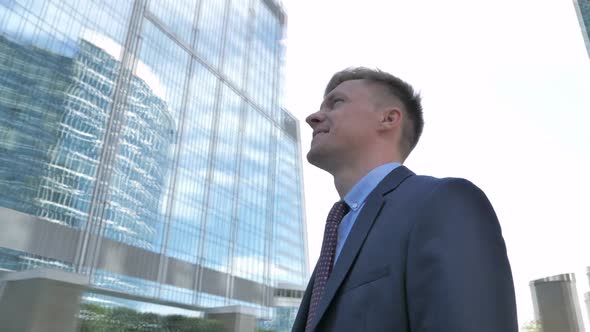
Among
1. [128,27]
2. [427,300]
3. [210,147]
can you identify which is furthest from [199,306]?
[427,300]

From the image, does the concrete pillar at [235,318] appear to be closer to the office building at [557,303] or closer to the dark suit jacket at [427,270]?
the office building at [557,303]

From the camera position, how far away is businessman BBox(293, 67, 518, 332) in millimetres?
718

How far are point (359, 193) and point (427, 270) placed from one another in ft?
1.64

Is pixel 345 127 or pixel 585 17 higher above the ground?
pixel 585 17

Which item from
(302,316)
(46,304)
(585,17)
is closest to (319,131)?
(302,316)

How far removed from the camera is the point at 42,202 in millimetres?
28297

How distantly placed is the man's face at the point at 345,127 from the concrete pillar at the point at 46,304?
13034 millimetres

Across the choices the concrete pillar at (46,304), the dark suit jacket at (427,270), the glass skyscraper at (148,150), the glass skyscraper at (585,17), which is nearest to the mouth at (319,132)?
the dark suit jacket at (427,270)

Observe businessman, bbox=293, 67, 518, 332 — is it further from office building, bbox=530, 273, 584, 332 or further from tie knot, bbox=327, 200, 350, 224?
office building, bbox=530, 273, 584, 332

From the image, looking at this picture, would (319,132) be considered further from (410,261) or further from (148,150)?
(148,150)

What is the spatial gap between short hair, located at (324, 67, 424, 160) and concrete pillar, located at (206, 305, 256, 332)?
24.0 m

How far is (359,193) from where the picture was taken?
1.26m

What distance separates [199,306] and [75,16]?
26.4 metres

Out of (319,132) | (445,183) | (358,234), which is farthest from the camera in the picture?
(319,132)
